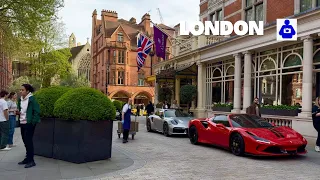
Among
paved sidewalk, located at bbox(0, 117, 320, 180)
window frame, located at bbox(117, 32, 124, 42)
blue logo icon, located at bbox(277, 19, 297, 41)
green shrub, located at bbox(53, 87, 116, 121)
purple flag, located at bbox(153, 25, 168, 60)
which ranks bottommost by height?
paved sidewalk, located at bbox(0, 117, 320, 180)

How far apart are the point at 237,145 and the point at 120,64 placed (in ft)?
162

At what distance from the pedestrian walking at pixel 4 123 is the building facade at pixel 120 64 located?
45.1 m

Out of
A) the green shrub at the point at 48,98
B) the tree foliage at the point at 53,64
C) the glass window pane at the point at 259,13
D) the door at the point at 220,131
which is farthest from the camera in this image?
the tree foliage at the point at 53,64

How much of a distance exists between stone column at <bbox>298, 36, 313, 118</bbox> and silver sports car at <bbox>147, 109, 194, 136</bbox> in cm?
500

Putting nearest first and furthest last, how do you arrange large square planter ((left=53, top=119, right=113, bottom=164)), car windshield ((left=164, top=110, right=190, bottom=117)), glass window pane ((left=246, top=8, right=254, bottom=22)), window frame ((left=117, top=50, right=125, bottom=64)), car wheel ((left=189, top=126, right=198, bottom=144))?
large square planter ((left=53, top=119, right=113, bottom=164)) < car wheel ((left=189, top=126, right=198, bottom=144)) < car windshield ((left=164, top=110, right=190, bottom=117)) < glass window pane ((left=246, top=8, right=254, bottom=22)) < window frame ((left=117, top=50, right=125, bottom=64))

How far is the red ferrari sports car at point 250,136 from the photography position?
845cm

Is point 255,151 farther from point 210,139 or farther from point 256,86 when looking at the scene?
point 256,86

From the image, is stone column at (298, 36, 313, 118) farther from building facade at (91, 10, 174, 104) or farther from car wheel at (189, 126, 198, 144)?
building facade at (91, 10, 174, 104)

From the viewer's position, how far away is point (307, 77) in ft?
43.6

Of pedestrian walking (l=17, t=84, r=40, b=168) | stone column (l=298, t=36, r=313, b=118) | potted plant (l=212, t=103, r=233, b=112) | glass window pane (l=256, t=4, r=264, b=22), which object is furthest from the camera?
potted plant (l=212, t=103, r=233, b=112)

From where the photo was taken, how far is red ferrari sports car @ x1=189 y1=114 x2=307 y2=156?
8.45m

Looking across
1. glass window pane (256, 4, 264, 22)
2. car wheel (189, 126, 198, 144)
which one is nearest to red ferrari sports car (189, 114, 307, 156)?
car wheel (189, 126, 198, 144)

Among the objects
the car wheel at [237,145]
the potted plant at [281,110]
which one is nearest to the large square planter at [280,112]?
the potted plant at [281,110]

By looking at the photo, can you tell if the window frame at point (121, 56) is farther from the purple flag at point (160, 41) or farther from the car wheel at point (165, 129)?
the car wheel at point (165, 129)
